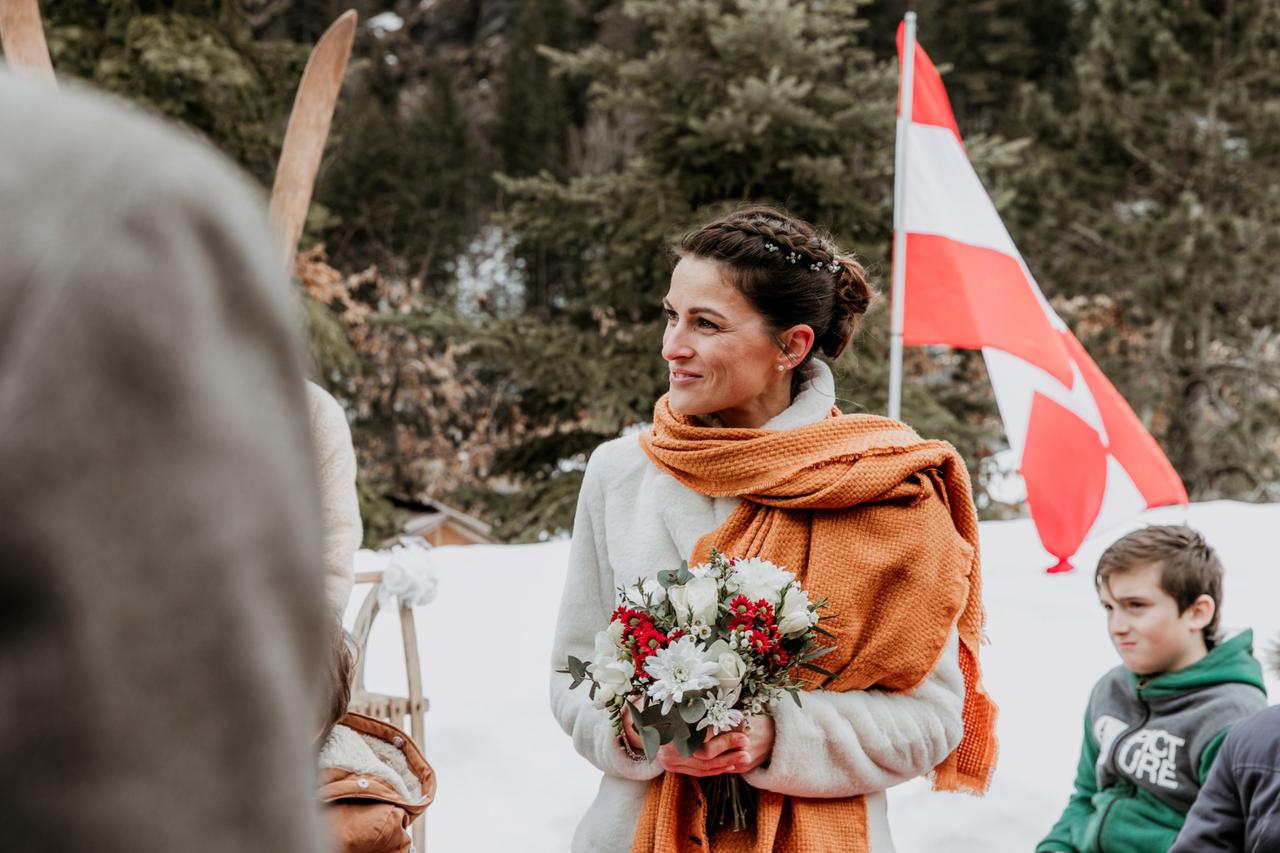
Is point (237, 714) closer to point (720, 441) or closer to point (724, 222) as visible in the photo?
point (720, 441)

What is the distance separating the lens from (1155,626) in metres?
2.95

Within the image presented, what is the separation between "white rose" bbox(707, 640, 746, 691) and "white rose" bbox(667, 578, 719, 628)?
0.04m

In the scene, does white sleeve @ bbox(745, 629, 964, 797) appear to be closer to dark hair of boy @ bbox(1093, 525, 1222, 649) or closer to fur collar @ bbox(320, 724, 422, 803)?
fur collar @ bbox(320, 724, 422, 803)

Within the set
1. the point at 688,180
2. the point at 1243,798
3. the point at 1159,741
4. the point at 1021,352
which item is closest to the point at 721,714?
the point at 1243,798

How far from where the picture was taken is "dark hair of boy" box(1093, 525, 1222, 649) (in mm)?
2934

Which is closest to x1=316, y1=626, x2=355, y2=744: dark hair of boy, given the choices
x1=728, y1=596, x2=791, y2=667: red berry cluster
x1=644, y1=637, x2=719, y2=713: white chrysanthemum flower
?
x1=644, y1=637, x2=719, y2=713: white chrysanthemum flower

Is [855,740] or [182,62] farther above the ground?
[182,62]

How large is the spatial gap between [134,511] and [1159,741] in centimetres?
293

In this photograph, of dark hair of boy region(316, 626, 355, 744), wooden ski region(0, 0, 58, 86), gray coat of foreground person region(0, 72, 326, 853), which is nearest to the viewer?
gray coat of foreground person region(0, 72, 326, 853)

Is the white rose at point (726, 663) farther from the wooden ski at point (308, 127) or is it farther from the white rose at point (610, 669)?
the wooden ski at point (308, 127)

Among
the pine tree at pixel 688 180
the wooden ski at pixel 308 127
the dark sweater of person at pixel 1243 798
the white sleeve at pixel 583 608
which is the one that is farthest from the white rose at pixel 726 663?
the pine tree at pixel 688 180

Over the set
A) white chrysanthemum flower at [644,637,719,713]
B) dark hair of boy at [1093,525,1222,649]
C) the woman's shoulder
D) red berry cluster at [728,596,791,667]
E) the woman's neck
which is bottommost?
dark hair of boy at [1093,525,1222,649]

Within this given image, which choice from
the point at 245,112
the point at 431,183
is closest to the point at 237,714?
the point at 245,112

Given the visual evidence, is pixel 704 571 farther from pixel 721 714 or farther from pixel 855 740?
pixel 855 740
